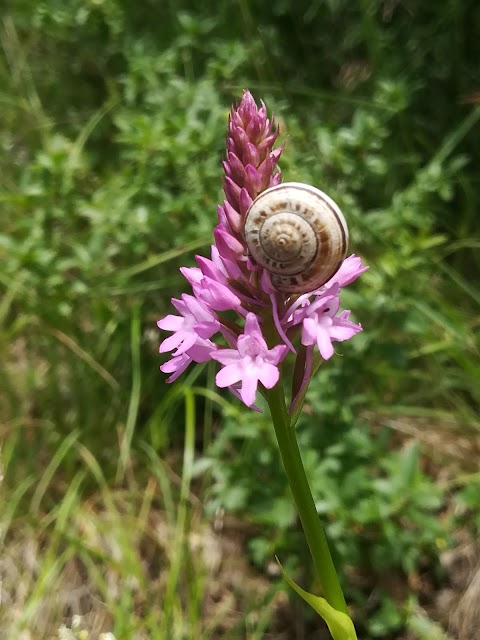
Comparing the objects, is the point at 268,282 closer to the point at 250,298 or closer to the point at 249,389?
the point at 250,298

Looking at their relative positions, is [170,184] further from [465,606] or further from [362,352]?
[465,606]

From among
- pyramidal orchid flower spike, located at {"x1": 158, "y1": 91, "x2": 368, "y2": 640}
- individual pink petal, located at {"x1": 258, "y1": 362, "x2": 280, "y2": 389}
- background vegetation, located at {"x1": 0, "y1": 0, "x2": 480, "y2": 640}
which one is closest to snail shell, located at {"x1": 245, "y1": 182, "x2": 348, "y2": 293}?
pyramidal orchid flower spike, located at {"x1": 158, "y1": 91, "x2": 368, "y2": 640}

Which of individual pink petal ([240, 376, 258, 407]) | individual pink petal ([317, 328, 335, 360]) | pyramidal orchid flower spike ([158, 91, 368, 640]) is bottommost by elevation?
individual pink petal ([240, 376, 258, 407])

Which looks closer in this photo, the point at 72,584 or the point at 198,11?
the point at 72,584

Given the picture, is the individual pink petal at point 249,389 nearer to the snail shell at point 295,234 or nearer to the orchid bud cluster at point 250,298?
the orchid bud cluster at point 250,298

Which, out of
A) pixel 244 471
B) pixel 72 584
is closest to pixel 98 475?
pixel 72 584

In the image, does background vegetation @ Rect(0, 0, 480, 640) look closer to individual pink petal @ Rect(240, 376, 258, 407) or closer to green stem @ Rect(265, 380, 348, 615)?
green stem @ Rect(265, 380, 348, 615)

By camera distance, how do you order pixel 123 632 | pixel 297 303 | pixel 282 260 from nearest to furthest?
pixel 282 260, pixel 297 303, pixel 123 632

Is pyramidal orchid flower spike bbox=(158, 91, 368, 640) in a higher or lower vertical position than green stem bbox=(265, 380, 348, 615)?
higher
